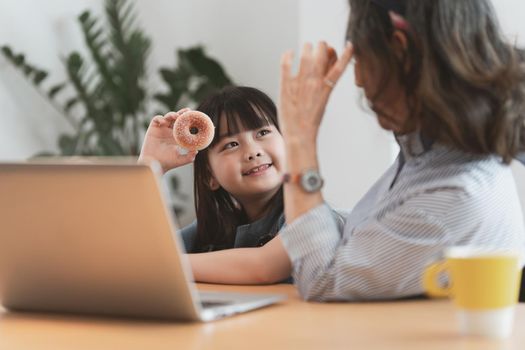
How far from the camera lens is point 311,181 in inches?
55.4

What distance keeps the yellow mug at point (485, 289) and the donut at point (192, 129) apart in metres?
0.96

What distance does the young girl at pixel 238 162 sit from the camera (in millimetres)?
2100

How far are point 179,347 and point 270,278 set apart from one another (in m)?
0.64

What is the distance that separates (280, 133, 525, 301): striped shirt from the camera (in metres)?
1.30

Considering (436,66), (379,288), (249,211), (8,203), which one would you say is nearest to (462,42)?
(436,66)

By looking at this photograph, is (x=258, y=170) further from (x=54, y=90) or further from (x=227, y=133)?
(x=54, y=90)

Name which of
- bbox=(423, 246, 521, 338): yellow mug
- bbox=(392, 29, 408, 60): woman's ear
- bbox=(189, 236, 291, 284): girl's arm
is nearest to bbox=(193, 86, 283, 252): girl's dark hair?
bbox=(189, 236, 291, 284): girl's arm

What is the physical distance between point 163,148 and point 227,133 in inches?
6.3

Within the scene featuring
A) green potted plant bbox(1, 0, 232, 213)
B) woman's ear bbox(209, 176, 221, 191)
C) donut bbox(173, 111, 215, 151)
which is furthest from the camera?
green potted plant bbox(1, 0, 232, 213)

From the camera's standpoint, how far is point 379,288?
52.4 inches

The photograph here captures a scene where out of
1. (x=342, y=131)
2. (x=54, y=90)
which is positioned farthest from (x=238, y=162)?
(x=54, y=90)

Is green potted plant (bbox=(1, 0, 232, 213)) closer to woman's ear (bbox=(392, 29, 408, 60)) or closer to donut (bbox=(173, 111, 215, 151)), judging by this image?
donut (bbox=(173, 111, 215, 151))

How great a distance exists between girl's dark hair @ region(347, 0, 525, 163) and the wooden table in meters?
0.24

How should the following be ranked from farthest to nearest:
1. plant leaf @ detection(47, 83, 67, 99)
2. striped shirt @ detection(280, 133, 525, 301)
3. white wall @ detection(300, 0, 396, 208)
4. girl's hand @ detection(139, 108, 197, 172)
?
plant leaf @ detection(47, 83, 67, 99), white wall @ detection(300, 0, 396, 208), girl's hand @ detection(139, 108, 197, 172), striped shirt @ detection(280, 133, 525, 301)
